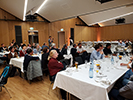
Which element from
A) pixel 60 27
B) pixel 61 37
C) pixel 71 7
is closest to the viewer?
pixel 71 7

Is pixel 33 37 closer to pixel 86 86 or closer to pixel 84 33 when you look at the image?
pixel 84 33

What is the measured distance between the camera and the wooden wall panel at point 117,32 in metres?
15.7

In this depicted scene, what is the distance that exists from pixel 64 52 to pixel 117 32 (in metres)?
13.5

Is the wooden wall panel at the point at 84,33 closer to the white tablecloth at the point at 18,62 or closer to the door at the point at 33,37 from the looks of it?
the door at the point at 33,37

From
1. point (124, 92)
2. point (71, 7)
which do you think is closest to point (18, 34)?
point (71, 7)

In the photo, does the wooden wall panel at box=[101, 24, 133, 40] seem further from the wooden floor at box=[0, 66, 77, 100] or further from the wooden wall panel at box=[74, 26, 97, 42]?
the wooden floor at box=[0, 66, 77, 100]

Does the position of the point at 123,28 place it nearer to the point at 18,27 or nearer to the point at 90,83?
the point at 18,27

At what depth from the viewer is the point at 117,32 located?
16781 mm

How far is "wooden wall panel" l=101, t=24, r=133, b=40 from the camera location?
51.5ft

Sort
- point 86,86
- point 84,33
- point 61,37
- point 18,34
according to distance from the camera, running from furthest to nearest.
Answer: point 84,33
point 61,37
point 18,34
point 86,86

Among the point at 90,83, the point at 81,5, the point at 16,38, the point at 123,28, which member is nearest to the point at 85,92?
the point at 90,83

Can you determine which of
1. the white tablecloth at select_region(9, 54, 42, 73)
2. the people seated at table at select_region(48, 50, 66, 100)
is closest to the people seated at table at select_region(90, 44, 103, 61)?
the people seated at table at select_region(48, 50, 66, 100)

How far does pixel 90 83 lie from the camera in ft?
6.63

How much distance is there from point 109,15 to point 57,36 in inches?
273
